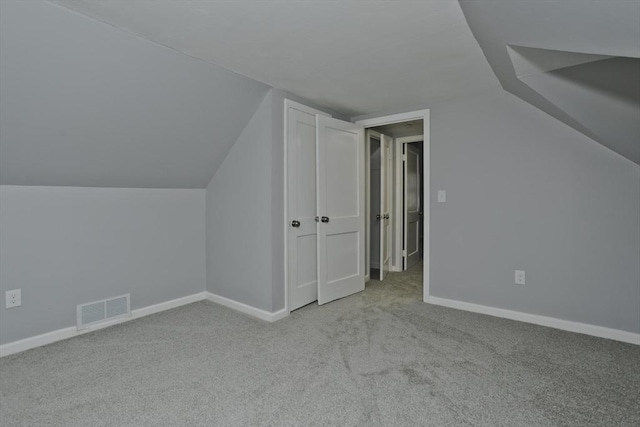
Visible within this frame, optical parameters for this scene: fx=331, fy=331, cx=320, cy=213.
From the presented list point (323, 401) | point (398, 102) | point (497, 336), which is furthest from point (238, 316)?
point (398, 102)

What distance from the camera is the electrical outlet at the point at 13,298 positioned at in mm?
2385

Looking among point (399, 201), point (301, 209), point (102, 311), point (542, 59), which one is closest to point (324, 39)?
point (542, 59)

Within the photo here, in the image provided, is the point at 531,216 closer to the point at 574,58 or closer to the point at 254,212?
the point at 574,58

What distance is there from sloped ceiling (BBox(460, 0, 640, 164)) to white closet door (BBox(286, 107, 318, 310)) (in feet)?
5.61

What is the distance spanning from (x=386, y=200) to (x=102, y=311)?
12.0ft

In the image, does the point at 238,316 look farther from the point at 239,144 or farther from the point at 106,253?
the point at 239,144

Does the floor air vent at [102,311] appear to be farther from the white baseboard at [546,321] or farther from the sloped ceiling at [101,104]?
the white baseboard at [546,321]

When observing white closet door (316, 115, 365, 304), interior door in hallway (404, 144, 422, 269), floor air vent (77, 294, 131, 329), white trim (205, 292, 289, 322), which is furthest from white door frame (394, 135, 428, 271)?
floor air vent (77, 294, 131, 329)

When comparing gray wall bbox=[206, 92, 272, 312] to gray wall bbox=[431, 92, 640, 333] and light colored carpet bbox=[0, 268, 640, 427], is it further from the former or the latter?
gray wall bbox=[431, 92, 640, 333]

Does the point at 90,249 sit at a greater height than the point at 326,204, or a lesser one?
lesser

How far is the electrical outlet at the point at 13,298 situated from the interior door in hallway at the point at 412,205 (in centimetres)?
447

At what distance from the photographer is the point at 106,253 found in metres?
2.91

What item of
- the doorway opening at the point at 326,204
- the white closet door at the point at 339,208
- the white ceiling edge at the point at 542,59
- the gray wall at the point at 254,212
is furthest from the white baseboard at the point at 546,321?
the white ceiling edge at the point at 542,59

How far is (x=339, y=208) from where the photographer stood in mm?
3666
